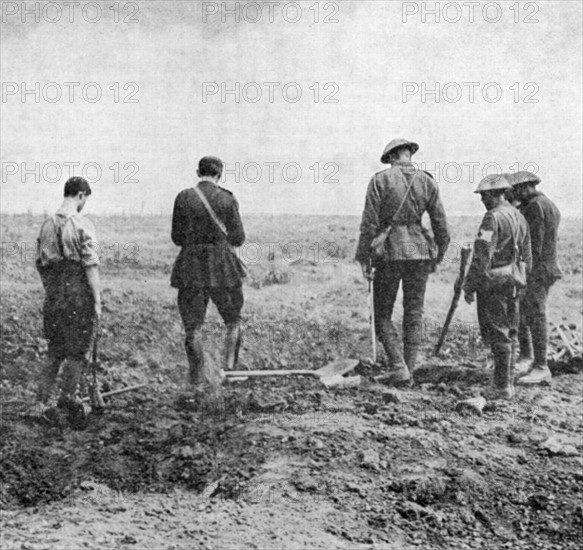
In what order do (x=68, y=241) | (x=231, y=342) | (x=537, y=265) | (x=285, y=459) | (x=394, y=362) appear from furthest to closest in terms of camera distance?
(x=537, y=265) → (x=231, y=342) → (x=394, y=362) → (x=68, y=241) → (x=285, y=459)

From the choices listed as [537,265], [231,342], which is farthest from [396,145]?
[231,342]

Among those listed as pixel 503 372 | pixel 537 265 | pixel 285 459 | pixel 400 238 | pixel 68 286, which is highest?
pixel 400 238

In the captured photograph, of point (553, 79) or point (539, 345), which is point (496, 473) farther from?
point (553, 79)

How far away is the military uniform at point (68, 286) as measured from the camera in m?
4.81

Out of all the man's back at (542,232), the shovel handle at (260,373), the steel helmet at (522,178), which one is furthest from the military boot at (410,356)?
the steel helmet at (522,178)

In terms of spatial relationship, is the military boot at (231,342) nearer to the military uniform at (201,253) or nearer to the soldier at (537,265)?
the military uniform at (201,253)

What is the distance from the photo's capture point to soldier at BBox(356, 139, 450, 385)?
5684mm

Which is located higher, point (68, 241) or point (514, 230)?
point (514, 230)

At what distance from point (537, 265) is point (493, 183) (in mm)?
1052

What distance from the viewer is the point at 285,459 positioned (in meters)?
4.19

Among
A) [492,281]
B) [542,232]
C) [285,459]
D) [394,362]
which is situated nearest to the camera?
[285,459]

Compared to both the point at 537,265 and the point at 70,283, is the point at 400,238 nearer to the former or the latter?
the point at 537,265

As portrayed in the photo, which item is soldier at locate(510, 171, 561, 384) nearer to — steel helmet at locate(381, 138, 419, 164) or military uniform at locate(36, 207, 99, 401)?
Result: steel helmet at locate(381, 138, 419, 164)

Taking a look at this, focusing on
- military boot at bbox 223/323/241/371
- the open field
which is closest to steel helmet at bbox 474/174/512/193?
the open field
